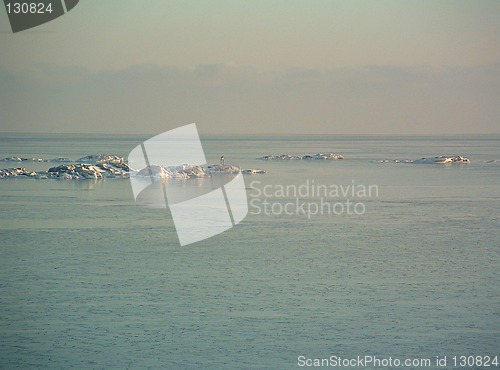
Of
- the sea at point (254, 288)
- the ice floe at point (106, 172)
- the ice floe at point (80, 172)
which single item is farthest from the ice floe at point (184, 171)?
the sea at point (254, 288)

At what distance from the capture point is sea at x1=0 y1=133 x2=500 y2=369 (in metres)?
8.20

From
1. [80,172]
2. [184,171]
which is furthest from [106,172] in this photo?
[184,171]

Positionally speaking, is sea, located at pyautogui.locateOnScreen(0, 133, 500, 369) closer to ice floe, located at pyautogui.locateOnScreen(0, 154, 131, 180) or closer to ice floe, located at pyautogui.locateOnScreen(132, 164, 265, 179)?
ice floe, located at pyautogui.locateOnScreen(0, 154, 131, 180)

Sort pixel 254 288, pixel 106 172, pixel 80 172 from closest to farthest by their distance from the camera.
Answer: pixel 254 288 < pixel 80 172 < pixel 106 172

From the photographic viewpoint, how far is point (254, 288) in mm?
10734

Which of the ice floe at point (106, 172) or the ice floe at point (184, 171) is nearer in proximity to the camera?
the ice floe at point (106, 172)

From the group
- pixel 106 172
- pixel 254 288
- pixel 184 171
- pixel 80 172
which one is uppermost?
pixel 80 172

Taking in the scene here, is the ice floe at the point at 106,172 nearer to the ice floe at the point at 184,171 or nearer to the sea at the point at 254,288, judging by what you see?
the ice floe at the point at 184,171

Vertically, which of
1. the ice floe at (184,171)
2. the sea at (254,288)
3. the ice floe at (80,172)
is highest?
the ice floe at (80,172)

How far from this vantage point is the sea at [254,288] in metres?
8.20

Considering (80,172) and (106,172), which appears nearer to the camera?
(80,172)

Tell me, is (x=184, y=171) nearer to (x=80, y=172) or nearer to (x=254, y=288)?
(x=80, y=172)

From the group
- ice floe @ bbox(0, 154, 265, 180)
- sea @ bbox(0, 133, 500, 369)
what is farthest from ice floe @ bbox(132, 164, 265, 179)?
sea @ bbox(0, 133, 500, 369)

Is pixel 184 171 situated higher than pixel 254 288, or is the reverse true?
pixel 184 171
